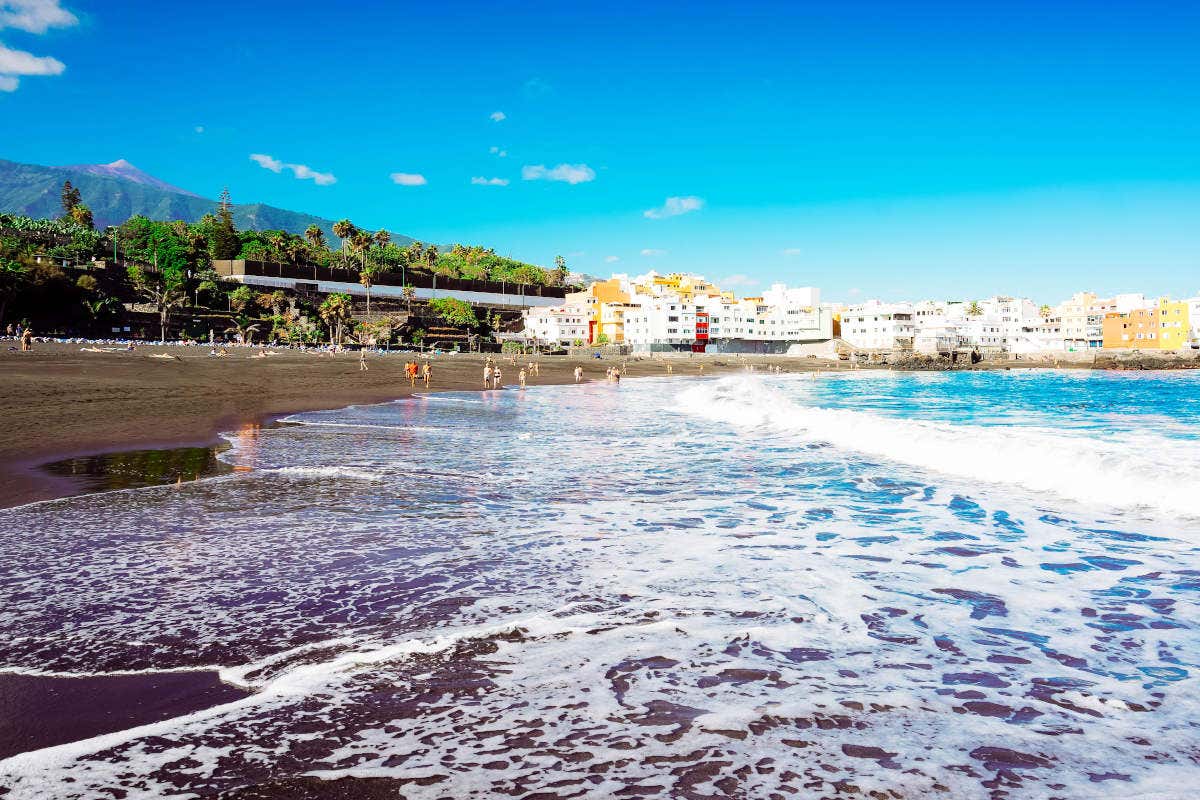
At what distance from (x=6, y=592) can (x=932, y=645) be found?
6.55 m

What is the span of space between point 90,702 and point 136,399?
71.1ft

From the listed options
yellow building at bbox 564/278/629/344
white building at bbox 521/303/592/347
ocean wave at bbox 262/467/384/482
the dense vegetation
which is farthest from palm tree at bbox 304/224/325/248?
ocean wave at bbox 262/467/384/482

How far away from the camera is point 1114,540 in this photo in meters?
7.61

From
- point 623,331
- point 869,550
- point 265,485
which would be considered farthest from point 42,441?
point 623,331

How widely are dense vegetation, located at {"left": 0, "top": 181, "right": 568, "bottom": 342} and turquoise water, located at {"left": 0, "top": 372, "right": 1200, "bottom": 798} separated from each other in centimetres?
6602

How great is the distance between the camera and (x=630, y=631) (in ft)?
15.7

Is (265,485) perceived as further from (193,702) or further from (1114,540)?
(1114,540)

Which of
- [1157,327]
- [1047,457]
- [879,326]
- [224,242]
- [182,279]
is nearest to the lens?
[1047,457]

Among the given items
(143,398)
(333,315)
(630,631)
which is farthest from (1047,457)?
(333,315)

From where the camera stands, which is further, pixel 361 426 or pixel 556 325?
pixel 556 325

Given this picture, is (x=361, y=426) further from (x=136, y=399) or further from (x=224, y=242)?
(x=224, y=242)

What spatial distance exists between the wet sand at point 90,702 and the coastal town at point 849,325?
10707cm

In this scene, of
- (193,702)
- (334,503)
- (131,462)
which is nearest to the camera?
(193,702)

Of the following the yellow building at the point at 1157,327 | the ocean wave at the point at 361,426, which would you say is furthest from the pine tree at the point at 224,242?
the yellow building at the point at 1157,327
